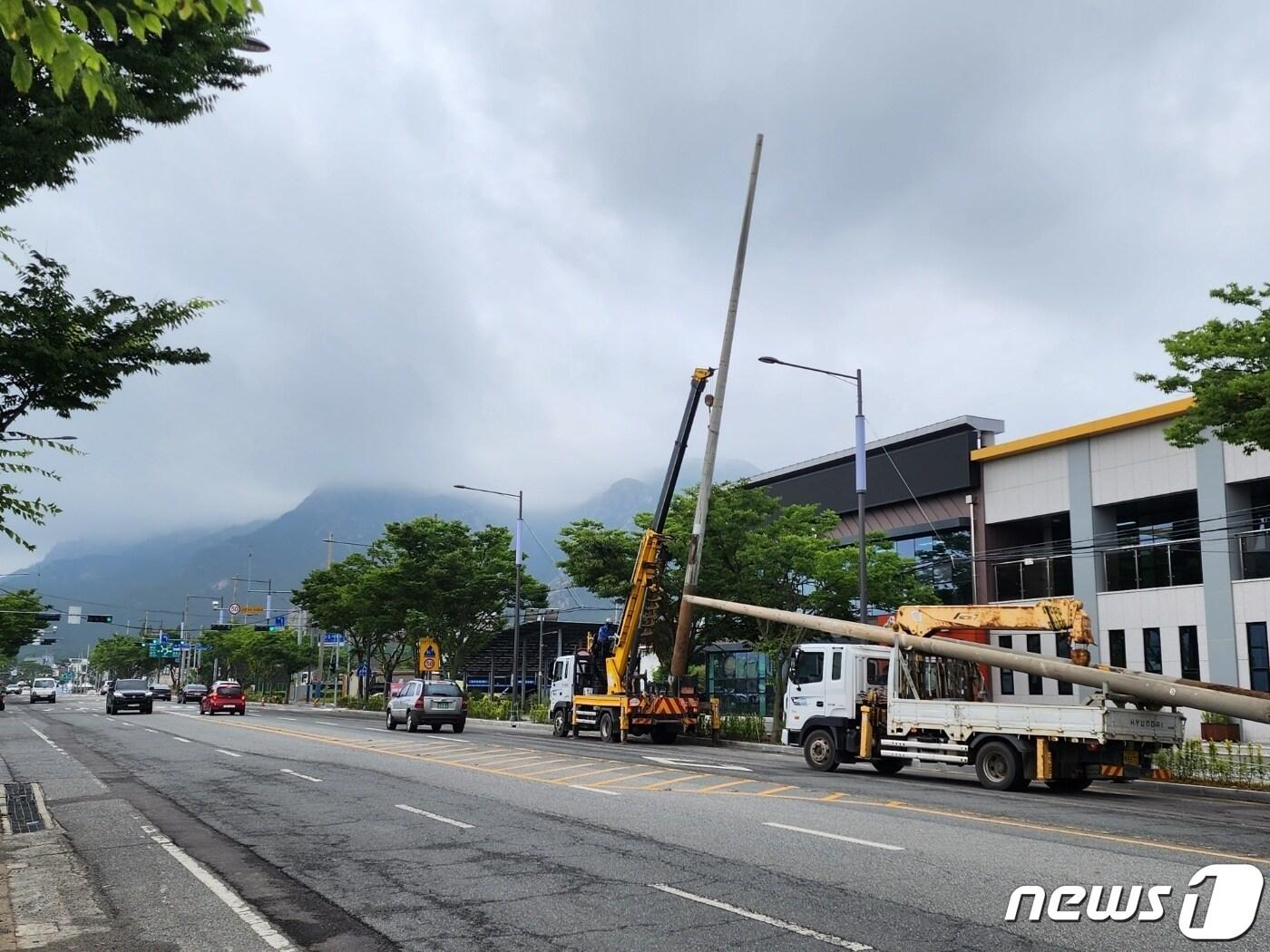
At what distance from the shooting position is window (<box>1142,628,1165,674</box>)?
3694cm

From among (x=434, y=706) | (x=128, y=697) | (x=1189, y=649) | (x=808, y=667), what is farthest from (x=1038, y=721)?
(x=128, y=697)

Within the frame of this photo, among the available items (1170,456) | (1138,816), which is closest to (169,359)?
(1138,816)

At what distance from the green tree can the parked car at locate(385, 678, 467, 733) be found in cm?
12208

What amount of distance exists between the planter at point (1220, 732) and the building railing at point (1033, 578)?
7.25 m

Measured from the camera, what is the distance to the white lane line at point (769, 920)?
23.1 ft

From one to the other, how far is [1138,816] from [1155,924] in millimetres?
8135

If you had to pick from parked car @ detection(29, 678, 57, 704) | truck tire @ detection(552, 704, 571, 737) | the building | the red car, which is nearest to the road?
truck tire @ detection(552, 704, 571, 737)

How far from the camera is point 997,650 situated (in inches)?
794

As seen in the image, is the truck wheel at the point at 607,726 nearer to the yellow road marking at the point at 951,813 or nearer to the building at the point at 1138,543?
the yellow road marking at the point at 951,813

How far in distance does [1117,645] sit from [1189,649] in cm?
271

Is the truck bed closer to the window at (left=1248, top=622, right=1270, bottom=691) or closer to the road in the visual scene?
the road

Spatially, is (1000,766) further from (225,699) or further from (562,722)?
(225,699)

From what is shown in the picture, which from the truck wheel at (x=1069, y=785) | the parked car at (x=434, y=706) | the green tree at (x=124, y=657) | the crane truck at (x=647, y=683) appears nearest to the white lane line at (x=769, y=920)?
the truck wheel at (x=1069, y=785)

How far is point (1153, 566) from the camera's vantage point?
37219mm
